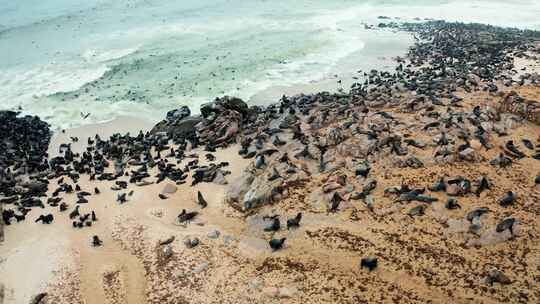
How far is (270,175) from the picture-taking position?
73.3 ft

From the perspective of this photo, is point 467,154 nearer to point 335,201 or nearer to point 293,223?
point 335,201

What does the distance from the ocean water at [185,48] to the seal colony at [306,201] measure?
924 cm

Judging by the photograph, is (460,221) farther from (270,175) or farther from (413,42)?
(413,42)

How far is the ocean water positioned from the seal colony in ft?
30.3

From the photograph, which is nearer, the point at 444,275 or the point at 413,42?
the point at 444,275

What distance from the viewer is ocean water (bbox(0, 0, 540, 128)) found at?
42281 millimetres

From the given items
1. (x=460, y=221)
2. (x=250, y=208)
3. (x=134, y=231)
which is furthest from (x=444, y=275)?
(x=134, y=231)

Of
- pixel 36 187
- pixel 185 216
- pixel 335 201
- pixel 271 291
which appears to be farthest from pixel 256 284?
pixel 36 187

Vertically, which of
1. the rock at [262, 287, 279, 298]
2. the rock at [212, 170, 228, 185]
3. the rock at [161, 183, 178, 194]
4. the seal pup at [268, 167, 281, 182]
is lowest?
the rock at [262, 287, 279, 298]

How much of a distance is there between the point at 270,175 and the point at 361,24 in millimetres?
54683

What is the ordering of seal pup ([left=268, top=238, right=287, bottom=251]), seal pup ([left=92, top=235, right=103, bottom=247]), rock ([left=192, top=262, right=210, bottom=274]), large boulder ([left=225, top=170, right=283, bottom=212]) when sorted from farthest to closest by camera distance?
large boulder ([left=225, top=170, right=283, bottom=212]) → seal pup ([left=92, top=235, right=103, bottom=247]) → seal pup ([left=268, top=238, right=287, bottom=251]) → rock ([left=192, top=262, right=210, bottom=274])

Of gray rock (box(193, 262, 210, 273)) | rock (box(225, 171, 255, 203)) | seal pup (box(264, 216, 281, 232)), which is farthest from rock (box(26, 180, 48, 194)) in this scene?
seal pup (box(264, 216, 281, 232))

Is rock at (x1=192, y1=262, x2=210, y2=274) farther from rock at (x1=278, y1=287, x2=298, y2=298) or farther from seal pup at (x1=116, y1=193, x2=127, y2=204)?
seal pup at (x1=116, y1=193, x2=127, y2=204)

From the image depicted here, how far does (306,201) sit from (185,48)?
42.2 meters
